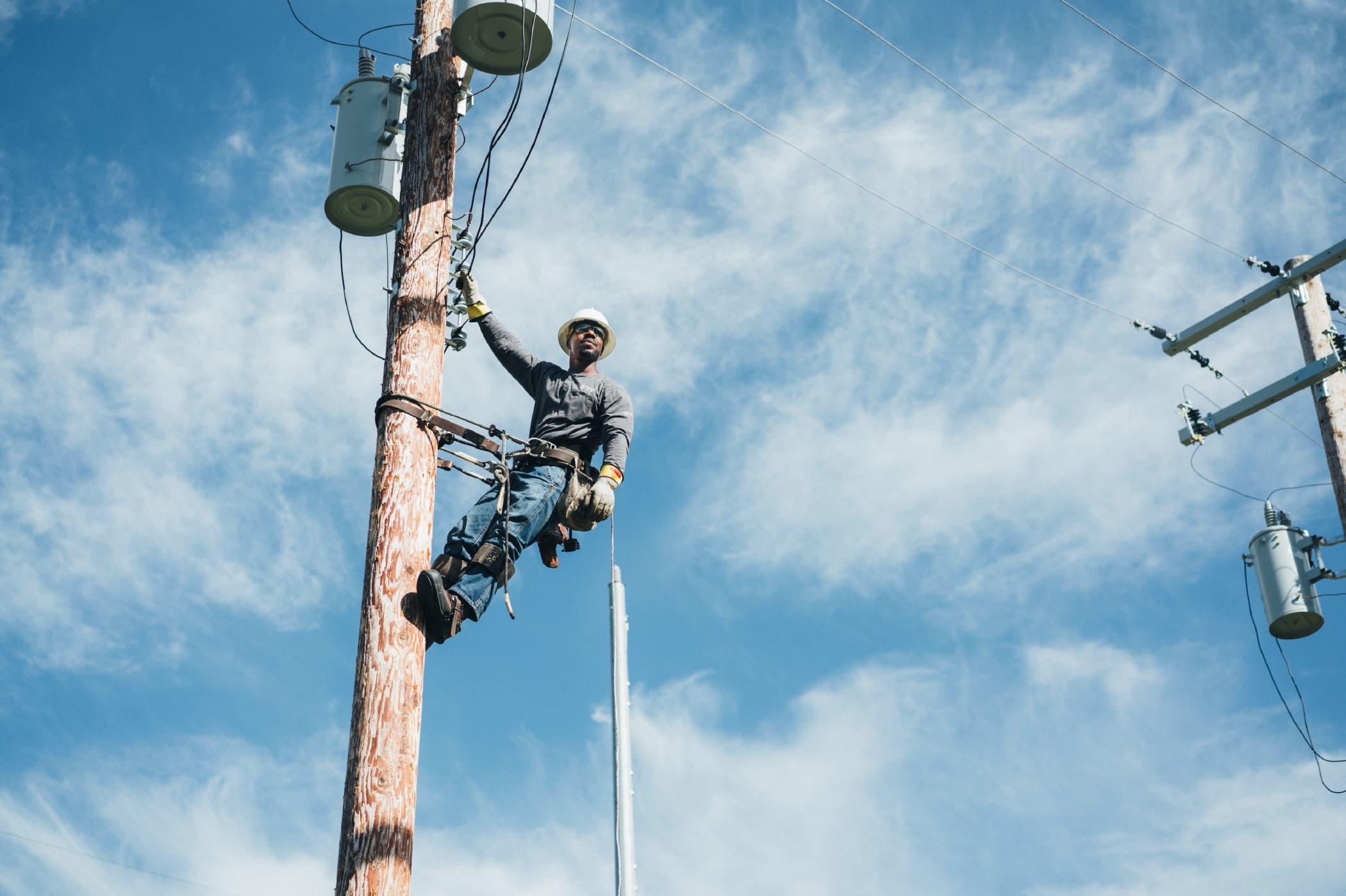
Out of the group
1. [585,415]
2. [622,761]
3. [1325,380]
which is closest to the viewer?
[622,761]

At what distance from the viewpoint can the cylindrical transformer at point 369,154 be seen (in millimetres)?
6656

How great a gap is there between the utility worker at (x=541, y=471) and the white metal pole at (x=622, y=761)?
0.73 m

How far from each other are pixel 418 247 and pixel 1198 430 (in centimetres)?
857

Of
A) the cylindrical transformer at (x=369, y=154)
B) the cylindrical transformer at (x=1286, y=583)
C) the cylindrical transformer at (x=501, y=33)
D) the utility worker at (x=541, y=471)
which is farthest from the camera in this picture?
the cylindrical transformer at (x=1286, y=583)

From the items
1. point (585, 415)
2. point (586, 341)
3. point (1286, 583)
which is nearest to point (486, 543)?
point (585, 415)

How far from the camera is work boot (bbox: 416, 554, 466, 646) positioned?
4.78 m

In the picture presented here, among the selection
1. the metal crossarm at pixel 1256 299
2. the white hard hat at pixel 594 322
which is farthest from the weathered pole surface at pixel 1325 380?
the white hard hat at pixel 594 322

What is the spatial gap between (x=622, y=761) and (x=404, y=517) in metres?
1.38

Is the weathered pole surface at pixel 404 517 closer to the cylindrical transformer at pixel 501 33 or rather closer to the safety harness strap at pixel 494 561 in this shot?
the cylindrical transformer at pixel 501 33

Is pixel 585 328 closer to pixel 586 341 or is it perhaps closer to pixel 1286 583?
pixel 586 341

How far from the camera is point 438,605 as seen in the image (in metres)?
4.78

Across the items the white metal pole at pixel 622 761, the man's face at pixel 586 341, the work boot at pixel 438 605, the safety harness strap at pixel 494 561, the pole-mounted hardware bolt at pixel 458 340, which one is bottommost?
the white metal pole at pixel 622 761

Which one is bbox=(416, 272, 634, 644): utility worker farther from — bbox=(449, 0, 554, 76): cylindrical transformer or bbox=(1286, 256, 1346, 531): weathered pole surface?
bbox=(1286, 256, 1346, 531): weathered pole surface

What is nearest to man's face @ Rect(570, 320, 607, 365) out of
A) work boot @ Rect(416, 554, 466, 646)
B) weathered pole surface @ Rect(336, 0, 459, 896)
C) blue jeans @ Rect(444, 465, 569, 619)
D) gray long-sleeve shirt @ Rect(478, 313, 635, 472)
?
gray long-sleeve shirt @ Rect(478, 313, 635, 472)
